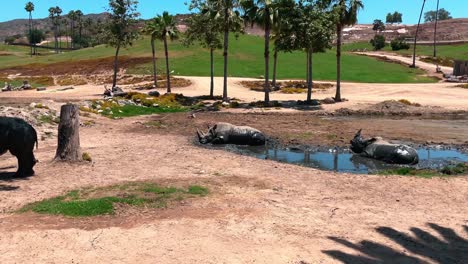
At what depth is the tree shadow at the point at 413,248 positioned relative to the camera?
338 inches

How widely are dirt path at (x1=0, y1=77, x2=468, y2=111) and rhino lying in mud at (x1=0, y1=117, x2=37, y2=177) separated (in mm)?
25757

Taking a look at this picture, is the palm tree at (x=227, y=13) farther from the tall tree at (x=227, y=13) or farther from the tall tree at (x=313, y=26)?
the tall tree at (x=313, y=26)

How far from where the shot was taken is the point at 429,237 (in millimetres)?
9719

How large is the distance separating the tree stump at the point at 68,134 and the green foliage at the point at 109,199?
3.43 metres

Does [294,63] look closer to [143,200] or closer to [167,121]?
[167,121]

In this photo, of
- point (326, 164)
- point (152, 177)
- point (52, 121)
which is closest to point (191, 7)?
point (52, 121)

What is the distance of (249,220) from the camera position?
34.1 ft

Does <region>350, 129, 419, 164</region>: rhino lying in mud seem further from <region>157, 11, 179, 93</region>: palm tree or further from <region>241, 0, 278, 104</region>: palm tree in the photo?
<region>157, 11, 179, 93</region>: palm tree

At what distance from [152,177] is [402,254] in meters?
7.72

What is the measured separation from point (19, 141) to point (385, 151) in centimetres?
1275

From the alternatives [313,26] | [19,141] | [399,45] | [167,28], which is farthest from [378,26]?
[19,141]

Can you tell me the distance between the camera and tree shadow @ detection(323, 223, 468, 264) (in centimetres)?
858

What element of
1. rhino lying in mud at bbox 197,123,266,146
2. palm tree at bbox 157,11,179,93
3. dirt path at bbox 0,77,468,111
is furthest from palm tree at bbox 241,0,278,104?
rhino lying in mud at bbox 197,123,266,146

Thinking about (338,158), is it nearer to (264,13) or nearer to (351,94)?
(264,13)
